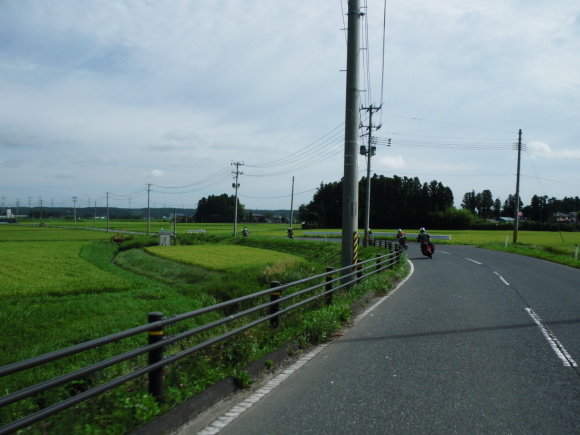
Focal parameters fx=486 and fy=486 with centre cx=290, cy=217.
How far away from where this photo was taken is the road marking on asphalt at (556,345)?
6.68 meters

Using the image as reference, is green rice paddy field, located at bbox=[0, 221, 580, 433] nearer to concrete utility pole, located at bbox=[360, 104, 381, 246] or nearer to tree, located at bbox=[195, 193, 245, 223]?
concrete utility pole, located at bbox=[360, 104, 381, 246]

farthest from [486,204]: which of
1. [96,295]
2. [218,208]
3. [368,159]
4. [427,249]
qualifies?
[96,295]

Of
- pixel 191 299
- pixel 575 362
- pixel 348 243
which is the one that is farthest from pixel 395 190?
pixel 575 362

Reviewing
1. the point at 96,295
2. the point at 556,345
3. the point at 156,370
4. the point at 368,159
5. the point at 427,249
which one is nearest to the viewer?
the point at 156,370

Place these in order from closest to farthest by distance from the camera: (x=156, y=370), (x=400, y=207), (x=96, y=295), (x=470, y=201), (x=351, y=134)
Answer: (x=156, y=370) → (x=351, y=134) → (x=96, y=295) → (x=400, y=207) → (x=470, y=201)

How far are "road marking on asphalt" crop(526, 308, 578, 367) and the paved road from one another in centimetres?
2

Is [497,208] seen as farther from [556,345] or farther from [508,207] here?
[556,345]

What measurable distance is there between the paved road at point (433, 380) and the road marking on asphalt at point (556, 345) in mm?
15

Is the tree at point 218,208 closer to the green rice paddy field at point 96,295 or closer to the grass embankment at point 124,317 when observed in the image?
the grass embankment at point 124,317

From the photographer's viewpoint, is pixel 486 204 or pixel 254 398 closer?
pixel 254 398

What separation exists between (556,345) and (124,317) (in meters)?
14.9

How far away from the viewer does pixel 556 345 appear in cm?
761

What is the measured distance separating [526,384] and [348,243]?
8.41m

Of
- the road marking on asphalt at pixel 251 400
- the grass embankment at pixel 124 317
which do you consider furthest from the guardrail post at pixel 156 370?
the road marking on asphalt at pixel 251 400
